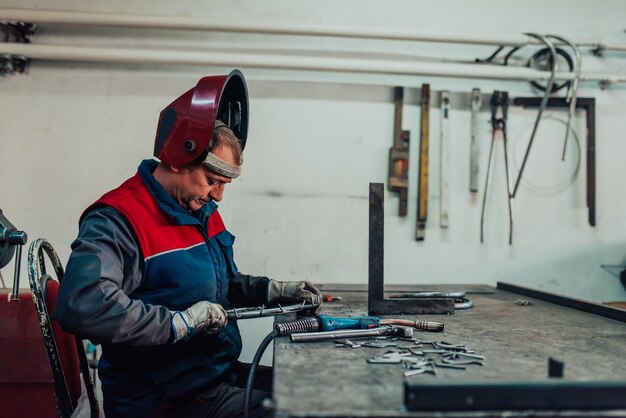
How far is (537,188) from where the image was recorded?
3068 mm

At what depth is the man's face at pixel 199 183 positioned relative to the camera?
5.57ft

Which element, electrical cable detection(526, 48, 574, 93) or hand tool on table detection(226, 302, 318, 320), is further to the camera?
electrical cable detection(526, 48, 574, 93)

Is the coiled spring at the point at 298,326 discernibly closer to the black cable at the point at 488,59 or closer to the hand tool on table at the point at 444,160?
Answer: the hand tool on table at the point at 444,160

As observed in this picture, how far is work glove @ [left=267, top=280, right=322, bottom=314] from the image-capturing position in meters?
1.95

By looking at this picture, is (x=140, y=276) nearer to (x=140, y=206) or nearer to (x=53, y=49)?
(x=140, y=206)

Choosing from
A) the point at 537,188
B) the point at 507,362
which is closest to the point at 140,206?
the point at 507,362

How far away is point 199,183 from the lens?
1710mm

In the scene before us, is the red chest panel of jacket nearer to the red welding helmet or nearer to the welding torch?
the red welding helmet

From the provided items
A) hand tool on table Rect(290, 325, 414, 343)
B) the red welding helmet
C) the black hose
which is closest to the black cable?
the red welding helmet

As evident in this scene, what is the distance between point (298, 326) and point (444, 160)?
69.7 inches

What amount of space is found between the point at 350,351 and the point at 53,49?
2304 mm

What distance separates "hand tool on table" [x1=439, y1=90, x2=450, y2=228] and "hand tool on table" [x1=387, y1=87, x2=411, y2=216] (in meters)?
0.19

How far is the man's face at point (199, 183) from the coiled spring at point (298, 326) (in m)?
0.49

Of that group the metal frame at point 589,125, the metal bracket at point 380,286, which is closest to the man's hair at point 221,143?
the metal bracket at point 380,286
